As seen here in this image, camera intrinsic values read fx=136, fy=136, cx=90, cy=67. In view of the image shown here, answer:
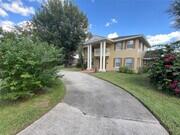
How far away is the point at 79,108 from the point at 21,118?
6.55 ft

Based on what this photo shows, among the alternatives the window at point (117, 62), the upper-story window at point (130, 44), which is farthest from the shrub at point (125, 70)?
the upper-story window at point (130, 44)

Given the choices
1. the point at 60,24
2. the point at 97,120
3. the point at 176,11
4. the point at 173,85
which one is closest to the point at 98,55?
the point at 60,24

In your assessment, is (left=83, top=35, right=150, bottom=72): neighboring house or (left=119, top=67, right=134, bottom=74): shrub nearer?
(left=119, top=67, right=134, bottom=74): shrub

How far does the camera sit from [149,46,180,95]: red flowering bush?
7.55 meters

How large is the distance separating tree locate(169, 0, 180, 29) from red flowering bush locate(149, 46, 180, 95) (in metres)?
4.07

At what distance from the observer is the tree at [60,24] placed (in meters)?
23.8

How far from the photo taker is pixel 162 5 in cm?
1224

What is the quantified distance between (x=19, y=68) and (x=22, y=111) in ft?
6.15

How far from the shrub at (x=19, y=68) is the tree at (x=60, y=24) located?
58.0 ft

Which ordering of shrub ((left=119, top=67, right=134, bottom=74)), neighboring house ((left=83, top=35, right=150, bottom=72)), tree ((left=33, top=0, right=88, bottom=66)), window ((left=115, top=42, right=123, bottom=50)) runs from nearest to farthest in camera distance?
shrub ((left=119, top=67, right=134, bottom=74))
neighboring house ((left=83, top=35, right=150, bottom=72))
window ((left=115, top=42, right=123, bottom=50))
tree ((left=33, top=0, right=88, bottom=66))

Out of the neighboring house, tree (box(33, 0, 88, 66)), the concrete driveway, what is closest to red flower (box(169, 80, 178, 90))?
the concrete driveway

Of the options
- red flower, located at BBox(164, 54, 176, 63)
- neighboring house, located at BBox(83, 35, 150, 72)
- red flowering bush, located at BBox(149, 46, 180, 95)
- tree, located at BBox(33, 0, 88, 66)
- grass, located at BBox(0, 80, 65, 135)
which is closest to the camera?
grass, located at BBox(0, 80, 65, 135)

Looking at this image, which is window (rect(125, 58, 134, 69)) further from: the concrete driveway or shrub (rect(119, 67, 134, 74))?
the concrete driveway

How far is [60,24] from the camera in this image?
2381 centimetres
